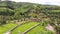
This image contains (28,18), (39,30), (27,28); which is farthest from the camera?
(28,18)

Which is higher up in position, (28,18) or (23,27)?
(28,18)

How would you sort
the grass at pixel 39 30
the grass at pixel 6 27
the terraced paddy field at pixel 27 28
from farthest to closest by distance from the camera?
the grass at pixel 6 27 → the terraced paddy field at pixel 27 28 → the grass at pixel 39 30

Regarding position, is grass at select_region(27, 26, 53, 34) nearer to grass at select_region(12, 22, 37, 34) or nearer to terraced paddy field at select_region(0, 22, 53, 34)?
terraced paddy field at select_region(0, 22, 53, 34)

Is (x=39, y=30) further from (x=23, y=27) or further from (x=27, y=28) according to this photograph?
(x=23, y=27)

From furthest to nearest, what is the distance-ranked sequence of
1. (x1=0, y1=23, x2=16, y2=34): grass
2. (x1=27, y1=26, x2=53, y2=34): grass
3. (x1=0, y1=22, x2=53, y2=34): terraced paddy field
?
1. (x1=0, y1=23, x2=16, y2=34): grass
2. (x1=0, y1=22, x2=53, y2=34): terraced paddy field
3. (x1=27, y1=26, x2=53, y2=34): grass

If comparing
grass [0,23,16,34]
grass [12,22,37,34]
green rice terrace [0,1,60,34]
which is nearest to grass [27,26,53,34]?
green rice terrace [0,1,60,34]

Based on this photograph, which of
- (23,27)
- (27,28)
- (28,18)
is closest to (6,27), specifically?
(23,27)

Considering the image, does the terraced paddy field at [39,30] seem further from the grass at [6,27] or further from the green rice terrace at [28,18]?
the grass at [6,27]

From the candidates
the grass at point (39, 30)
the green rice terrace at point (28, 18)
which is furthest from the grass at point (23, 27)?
the grass at point (39, 30)

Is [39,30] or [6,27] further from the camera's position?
[6,27]
